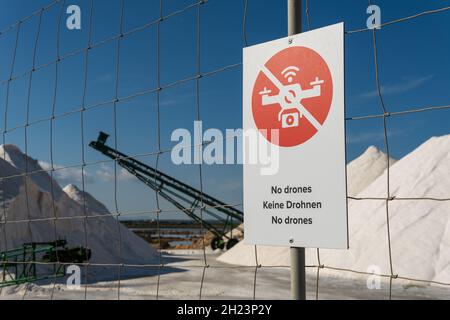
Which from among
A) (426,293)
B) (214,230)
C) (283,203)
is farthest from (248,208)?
(214,230)

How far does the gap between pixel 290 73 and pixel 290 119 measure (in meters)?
0.17

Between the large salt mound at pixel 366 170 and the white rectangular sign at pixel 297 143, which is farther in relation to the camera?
the large salt mound at pixel 366 170

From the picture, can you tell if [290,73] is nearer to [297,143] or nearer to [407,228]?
[297,143]

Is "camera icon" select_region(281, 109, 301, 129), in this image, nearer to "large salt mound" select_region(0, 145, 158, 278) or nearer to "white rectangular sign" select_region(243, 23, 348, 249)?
"white rectangular sign" select_region(243, 23, 348, 249)

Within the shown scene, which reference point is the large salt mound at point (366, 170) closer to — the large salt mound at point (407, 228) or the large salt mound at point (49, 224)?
the large salt mound at point (407, 228)

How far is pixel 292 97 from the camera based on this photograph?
191 centimetres

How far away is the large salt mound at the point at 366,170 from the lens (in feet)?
58.6

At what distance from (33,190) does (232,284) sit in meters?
7.86

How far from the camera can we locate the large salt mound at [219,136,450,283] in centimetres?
1030

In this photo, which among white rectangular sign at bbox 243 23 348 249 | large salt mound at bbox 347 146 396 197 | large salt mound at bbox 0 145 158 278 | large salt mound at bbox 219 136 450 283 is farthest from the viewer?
large salt mound at bbox 347 146 396 197

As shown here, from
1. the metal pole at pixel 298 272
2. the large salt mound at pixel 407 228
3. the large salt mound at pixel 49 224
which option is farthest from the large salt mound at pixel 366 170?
the metal pole at pixel 298 272

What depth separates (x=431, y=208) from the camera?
11.9 m

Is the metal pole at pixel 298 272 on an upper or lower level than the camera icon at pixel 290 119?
lower

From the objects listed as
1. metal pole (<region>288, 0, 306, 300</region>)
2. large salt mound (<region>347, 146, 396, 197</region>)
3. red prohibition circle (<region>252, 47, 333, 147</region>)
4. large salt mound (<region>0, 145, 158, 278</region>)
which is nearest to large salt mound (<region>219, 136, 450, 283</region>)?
large salt mound (<region>347, 146, 396, 197</region>)
